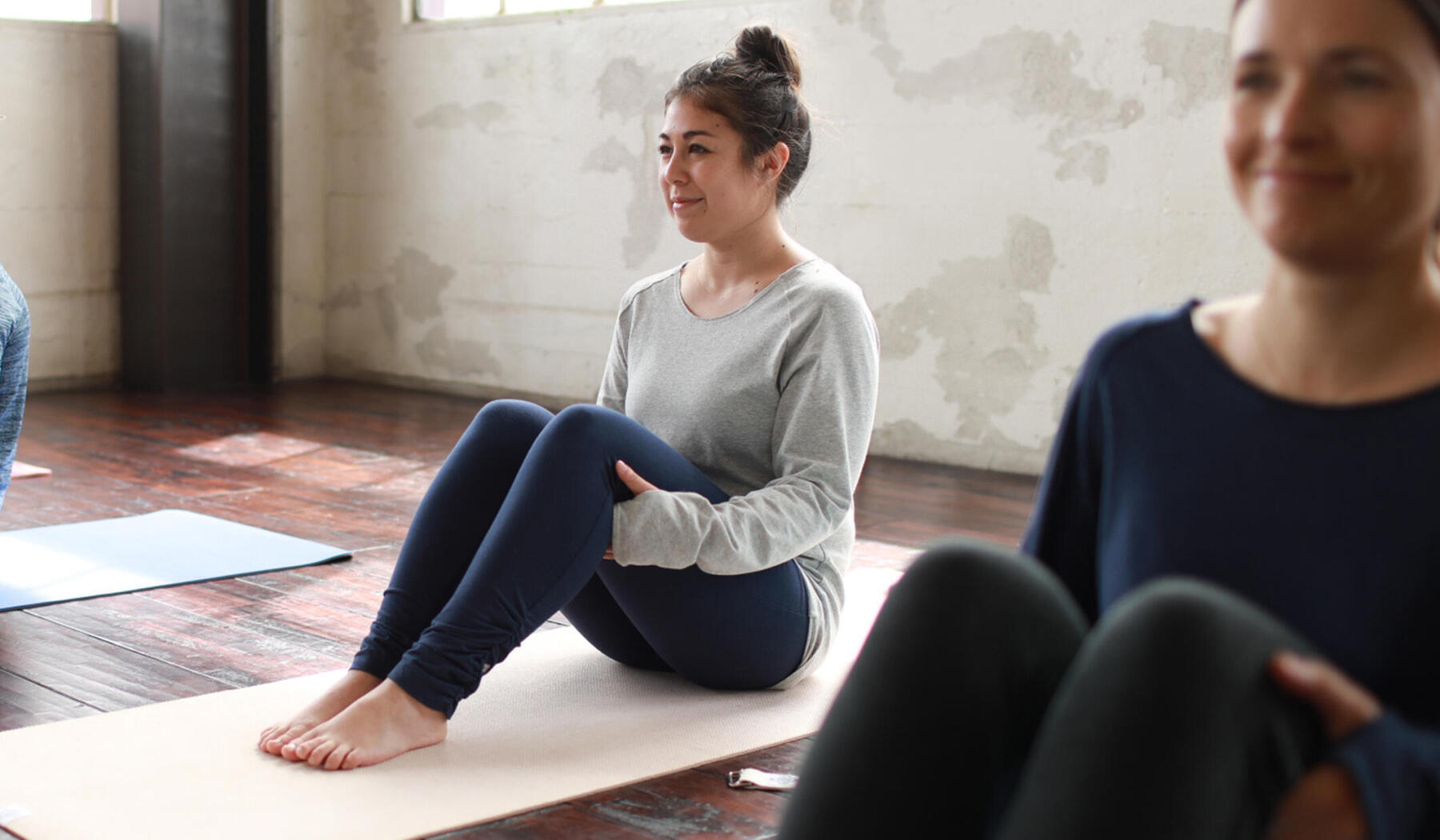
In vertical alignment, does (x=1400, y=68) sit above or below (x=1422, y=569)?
above

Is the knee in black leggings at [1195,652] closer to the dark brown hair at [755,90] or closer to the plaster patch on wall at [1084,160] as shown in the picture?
the dark brown hair at [755,90]

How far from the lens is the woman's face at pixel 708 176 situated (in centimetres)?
214

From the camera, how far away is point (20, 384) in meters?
2.72

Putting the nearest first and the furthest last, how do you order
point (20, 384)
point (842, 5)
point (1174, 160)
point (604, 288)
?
point (20, 384) → point (1174, 160) → point (842, 5) → point (604, 288)

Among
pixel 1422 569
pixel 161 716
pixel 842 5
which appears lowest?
pixel 161 716

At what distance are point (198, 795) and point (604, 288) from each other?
4.15 m

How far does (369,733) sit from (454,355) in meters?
4.64

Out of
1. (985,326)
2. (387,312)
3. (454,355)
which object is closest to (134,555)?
(985,326)

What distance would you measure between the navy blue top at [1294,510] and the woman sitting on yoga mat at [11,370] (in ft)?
7.13

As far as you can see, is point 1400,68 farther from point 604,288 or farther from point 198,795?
point 604,288

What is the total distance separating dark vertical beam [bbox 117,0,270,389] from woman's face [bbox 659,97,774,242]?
4.48 meters

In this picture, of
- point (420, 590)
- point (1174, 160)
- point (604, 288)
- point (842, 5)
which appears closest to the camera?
point (420, 590)

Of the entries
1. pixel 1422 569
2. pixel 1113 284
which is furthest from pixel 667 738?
pixel 1113 284

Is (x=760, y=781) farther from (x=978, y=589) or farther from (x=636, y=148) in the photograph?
(x=636, y=148)
